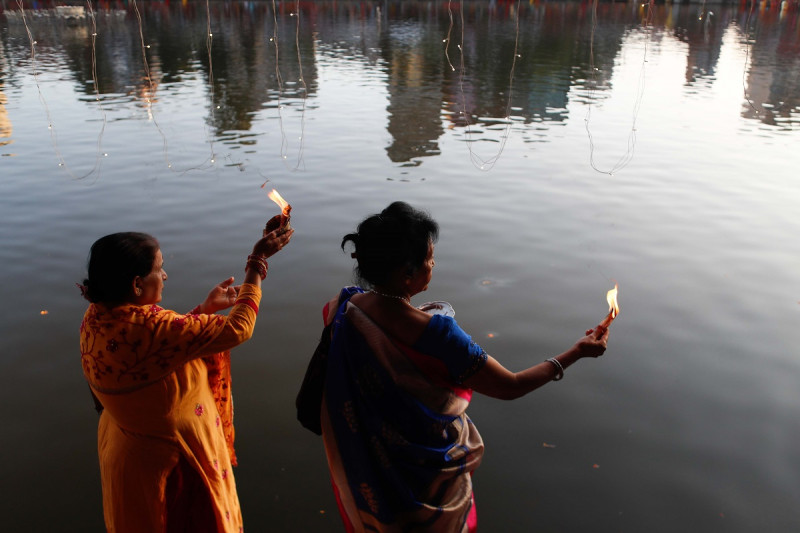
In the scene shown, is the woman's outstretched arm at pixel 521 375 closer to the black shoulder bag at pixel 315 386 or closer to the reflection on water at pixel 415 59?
the black shoulder bag at pixel 315 386

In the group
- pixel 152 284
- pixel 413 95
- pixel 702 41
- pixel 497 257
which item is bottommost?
pixel 497 257

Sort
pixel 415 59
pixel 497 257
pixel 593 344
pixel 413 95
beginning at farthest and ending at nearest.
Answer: pixel 415 59 → pixel 413 95 → pixel 497 257 → pixel 593 344

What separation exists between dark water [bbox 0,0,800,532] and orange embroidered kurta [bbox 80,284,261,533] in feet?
3.09

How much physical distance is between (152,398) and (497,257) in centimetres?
409

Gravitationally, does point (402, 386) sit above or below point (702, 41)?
above

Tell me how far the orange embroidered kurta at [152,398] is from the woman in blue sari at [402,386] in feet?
1.21

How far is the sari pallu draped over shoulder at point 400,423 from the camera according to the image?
173 centimetres

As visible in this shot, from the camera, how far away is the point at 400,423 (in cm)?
177

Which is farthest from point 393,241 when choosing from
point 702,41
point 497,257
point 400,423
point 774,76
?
point 702,41

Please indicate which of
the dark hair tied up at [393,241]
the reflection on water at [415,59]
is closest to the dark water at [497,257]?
the reflection on water at [415,59]

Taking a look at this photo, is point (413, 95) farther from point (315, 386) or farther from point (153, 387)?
point (153, 387)

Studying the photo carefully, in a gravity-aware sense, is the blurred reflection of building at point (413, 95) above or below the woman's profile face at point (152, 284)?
below

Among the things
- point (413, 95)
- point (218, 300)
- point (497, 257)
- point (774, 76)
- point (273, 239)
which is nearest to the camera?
point (273, 239)

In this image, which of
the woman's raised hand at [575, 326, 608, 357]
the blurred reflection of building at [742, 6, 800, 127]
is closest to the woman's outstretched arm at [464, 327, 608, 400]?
the woman's raised hand at [575, 326, 608, 357]
